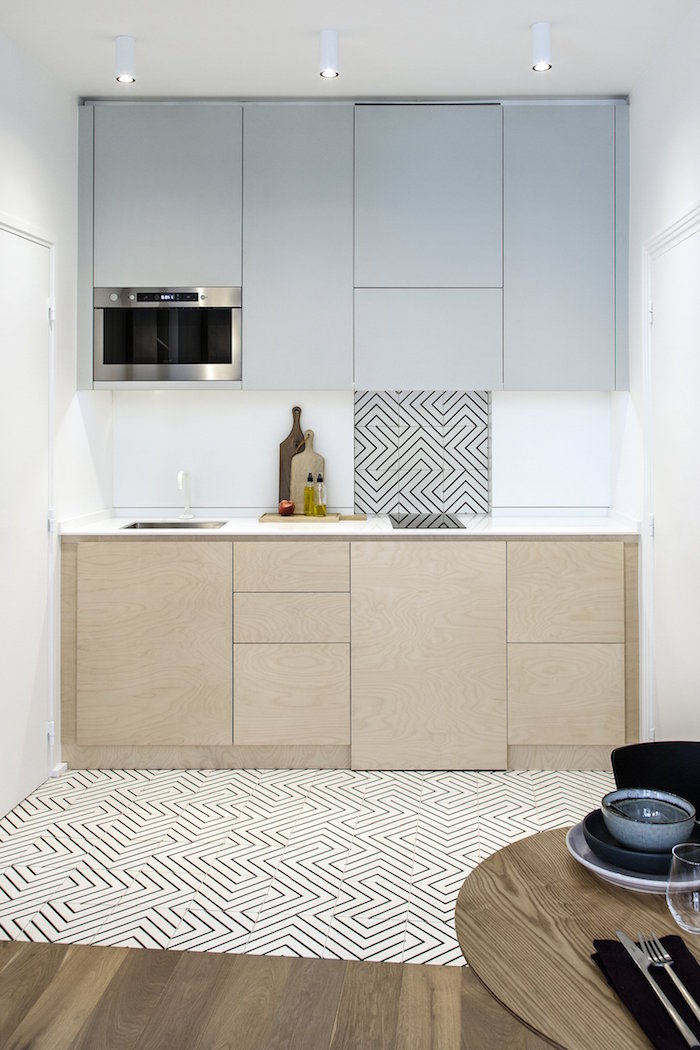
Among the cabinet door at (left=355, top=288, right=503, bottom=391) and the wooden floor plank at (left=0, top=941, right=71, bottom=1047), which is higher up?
the cabinet door at (left=355, top=288, right=503, bottom=391)

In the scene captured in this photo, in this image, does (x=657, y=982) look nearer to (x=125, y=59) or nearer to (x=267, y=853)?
(x=267, y=853)

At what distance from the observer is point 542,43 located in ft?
10.0

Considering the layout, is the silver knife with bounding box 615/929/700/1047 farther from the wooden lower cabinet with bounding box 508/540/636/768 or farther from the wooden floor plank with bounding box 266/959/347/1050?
the wooden lower cabinet with bounding box 508/540/636/768

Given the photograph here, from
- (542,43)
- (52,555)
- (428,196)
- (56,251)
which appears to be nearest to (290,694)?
(52,555)

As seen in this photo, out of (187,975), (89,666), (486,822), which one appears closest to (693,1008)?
(187,975)

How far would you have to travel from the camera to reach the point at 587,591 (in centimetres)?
357

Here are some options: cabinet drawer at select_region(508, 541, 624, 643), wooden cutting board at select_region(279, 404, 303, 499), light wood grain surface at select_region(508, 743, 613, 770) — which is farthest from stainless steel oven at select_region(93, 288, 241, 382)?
light wood grain surface at select_region(508, 743, 613, 770)

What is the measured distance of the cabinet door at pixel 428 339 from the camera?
375cm

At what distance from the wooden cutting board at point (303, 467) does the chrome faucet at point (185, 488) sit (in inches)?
18.2

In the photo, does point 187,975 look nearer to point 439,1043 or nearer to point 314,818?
point 439,1043

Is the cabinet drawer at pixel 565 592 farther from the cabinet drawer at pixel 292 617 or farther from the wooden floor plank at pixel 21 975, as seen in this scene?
the wooden floor plank at pixel 21 975

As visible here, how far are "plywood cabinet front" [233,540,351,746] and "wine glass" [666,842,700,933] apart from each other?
244cm

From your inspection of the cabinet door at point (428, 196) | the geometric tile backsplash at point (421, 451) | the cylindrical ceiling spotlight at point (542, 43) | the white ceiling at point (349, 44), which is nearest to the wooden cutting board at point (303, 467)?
the geometric tile backsplash at point (421, 451)

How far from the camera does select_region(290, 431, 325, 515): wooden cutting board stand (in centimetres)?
409
